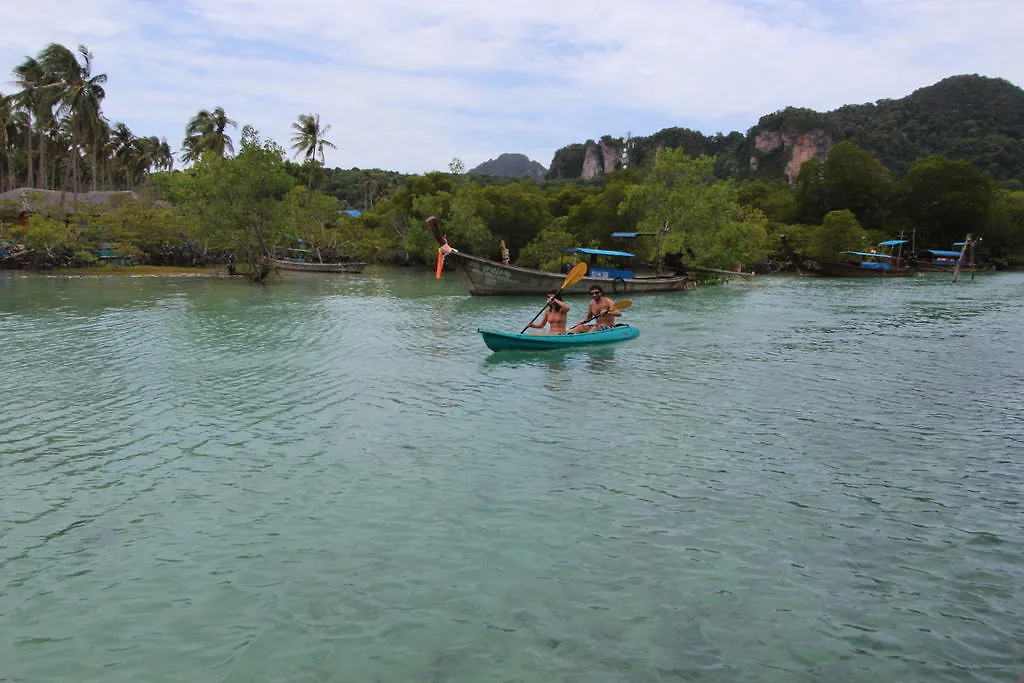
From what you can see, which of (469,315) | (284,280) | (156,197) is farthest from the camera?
(156,197)

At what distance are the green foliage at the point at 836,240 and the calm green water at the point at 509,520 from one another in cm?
5321

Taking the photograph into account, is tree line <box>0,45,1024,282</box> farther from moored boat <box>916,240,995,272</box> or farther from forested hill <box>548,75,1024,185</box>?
forested hill <box>548,75,1024,185</box>

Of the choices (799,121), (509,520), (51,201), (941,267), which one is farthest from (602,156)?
(509,520)

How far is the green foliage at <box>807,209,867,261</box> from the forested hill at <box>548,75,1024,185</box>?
66.5m

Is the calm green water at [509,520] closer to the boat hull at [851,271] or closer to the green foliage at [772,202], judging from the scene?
the boat hull at [851,271]

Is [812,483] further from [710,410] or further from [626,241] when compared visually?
[626,241]

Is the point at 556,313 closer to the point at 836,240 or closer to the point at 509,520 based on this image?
the point at 509,520

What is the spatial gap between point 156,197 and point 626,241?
48.7 meters

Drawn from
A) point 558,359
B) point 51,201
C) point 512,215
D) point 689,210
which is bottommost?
point 558,359

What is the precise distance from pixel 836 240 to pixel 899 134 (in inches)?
3587

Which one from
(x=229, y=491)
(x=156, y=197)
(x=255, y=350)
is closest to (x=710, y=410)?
(x=229, y=491)

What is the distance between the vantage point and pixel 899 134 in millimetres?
140625

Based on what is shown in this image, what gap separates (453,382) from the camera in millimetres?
16281

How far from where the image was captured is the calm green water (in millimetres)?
5762
